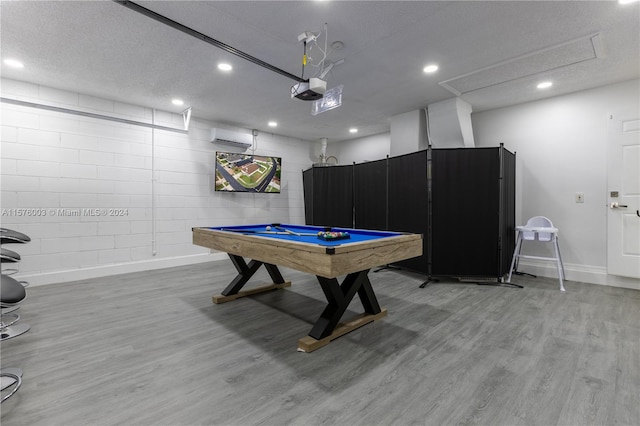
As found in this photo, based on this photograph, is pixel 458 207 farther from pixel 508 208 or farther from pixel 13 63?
pixel 13 63

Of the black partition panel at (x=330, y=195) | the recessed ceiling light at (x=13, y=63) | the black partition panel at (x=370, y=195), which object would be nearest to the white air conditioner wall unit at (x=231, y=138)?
the black partition panel at (x=330, y=195)

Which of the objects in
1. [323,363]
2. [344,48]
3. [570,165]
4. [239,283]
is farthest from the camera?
[570,165]

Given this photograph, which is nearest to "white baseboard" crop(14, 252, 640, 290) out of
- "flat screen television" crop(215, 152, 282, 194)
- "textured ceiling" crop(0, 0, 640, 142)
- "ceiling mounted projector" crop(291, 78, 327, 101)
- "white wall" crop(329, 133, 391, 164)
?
"flat screen television" crop(215, 152, 282, 194)

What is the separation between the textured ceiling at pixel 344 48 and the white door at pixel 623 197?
0.71m

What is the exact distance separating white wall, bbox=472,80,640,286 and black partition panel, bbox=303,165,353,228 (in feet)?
8.98

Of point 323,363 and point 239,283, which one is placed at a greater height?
point 239,283

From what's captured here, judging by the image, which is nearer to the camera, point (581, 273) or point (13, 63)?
point (13, 63)

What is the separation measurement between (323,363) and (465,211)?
121 inches

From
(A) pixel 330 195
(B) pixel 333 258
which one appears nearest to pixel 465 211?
(A) pixel 330 195

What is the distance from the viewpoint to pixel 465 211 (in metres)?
4.05

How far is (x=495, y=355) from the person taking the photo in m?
2.09

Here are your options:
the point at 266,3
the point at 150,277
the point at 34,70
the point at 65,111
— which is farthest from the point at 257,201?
the point at 266,3

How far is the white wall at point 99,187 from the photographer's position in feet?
12.9

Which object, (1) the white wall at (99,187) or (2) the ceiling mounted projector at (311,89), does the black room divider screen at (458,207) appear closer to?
(2) the ceiling mounted projector at (311,89)
